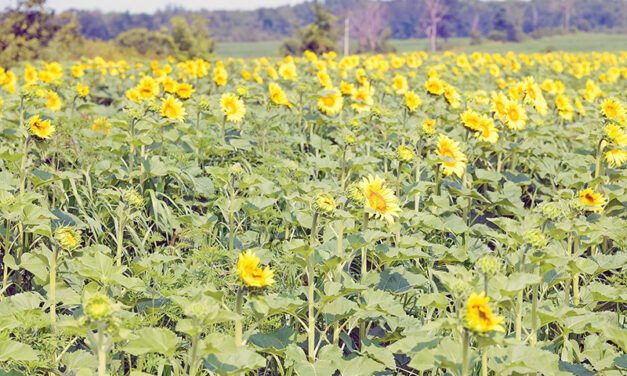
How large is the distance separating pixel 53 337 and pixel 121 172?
Result: 1.63 metres

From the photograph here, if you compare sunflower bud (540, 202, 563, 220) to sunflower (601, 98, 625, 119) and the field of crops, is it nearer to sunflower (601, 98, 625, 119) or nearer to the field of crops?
the field of crops

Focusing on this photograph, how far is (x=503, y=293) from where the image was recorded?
1.81 m

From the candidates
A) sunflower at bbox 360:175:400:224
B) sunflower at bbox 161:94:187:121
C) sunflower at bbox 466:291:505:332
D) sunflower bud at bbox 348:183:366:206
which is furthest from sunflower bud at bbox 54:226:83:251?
sunflower at bbox 161:94:187:121

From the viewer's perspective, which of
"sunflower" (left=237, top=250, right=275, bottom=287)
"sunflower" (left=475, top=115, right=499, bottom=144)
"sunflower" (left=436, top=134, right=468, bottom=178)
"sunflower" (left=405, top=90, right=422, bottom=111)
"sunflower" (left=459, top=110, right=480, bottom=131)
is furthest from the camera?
"sunflower" (left=405, top=90, right=422, bottom=111)

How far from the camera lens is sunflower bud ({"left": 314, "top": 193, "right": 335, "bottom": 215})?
85.3 inches

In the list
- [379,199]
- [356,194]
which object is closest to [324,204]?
[356,194]

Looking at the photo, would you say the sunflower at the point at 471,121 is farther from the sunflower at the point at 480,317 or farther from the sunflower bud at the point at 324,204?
the sunflower at the point at 480,317

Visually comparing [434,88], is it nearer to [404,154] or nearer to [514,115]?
[514,115]

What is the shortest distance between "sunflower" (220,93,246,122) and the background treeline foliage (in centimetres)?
9546

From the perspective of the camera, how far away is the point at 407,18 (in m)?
118

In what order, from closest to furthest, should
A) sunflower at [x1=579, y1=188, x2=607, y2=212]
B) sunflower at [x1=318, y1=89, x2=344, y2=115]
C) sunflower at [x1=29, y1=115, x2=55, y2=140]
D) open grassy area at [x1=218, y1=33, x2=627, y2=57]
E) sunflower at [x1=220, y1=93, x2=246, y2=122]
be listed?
sunflower at [x1=579, y1=188, x2=607, y2=212]
sunflower at [x1=29, y1=115, x2=55, y2=140]
sunflower at [x1=220, y1=93, x2=246, y2=122]
sunflower at [x1=318, y1=89, x2=344, y2=115]
open grassy area at [x1=218, y1=33, x2=627, y2=57]

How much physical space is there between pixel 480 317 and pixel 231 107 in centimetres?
320

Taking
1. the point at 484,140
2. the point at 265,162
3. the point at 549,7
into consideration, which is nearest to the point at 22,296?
the point at 265,162

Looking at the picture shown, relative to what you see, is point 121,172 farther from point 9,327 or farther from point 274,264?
point 9,327
